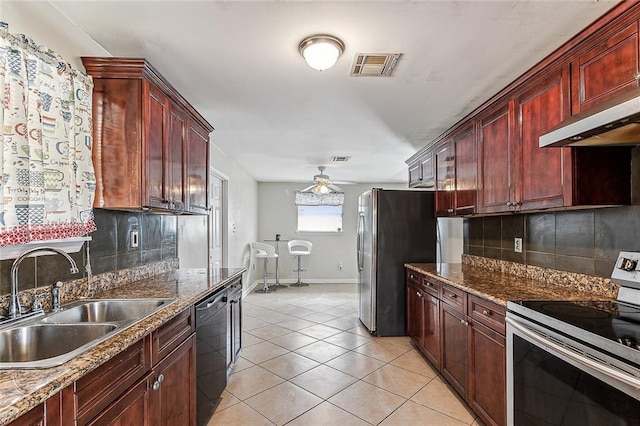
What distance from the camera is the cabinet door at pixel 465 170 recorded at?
2.96 meters

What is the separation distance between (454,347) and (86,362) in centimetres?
241

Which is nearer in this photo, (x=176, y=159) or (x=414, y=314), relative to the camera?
(x=176, y=159)

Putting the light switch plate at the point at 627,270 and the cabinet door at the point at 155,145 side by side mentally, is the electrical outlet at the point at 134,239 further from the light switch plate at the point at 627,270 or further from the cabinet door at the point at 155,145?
the light switch plate at the point at 627,270

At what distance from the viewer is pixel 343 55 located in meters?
2.10

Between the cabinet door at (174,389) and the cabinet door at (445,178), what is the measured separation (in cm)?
267

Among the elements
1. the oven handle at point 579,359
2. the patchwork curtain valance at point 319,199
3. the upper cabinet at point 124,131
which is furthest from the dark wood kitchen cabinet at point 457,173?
the patchwork curtain valance at point 319,199

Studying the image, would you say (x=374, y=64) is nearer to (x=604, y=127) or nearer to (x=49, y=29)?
(x=604, y=127)

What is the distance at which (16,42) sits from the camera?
1378mm

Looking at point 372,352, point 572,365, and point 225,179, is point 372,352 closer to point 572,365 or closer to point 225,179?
point 572,365

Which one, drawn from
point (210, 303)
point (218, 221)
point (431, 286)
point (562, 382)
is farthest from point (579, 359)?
point (218, 221)

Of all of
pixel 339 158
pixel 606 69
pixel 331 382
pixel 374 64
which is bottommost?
pixel 331 382

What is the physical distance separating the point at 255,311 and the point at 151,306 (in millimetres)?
3536

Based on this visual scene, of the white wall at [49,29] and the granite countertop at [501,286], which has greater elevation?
the white wall at [49,29]

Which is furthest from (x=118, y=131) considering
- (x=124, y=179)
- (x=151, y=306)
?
(x=151, y=306)
